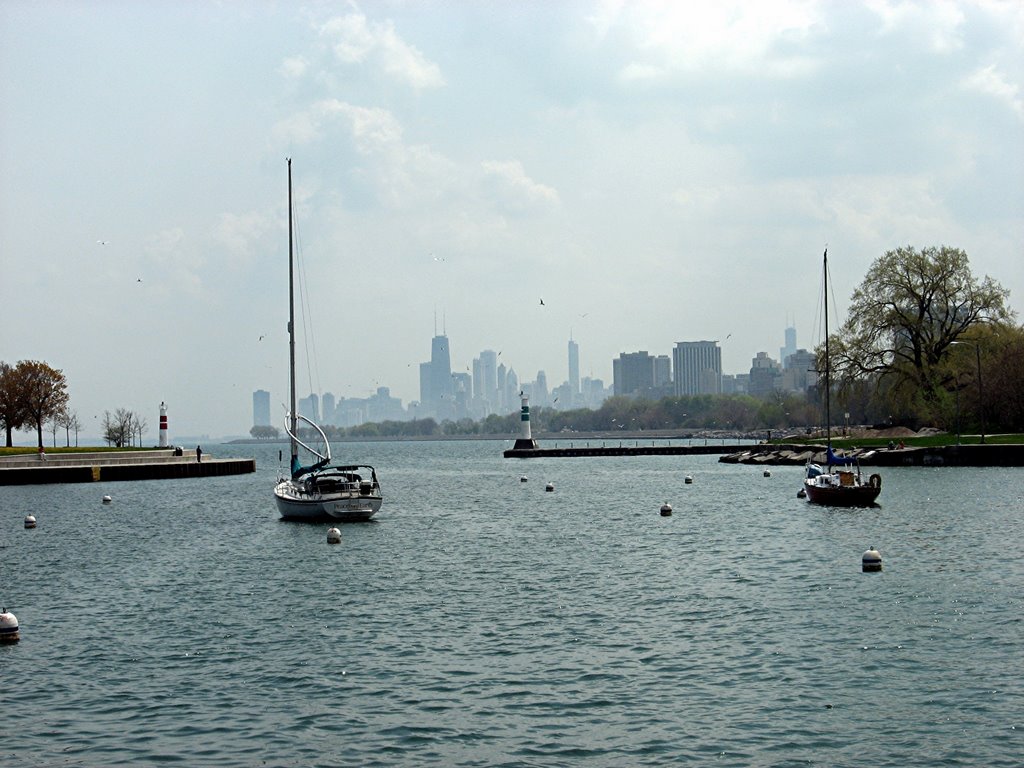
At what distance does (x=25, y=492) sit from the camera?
85625 mm

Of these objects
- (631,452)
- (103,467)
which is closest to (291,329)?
(103,467)

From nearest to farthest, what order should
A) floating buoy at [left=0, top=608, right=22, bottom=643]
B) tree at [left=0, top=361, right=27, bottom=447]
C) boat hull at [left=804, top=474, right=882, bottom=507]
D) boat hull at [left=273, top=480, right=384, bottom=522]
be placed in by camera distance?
1. floating buoy at [left=0, top=608, right=22, bottom=643]
2. boat hull at [left=273, top=480, right=384, bottom=522]
3. boat hull at [left=804, top=474, right=882, bottom=507]
4. tree at [left=0, top=361, right=27, bottom=447]

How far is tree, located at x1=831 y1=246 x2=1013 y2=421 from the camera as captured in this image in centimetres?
10688

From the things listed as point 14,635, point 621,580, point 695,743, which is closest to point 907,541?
point 621,580

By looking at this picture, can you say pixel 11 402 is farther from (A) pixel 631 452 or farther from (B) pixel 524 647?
(B) pixel 524 647

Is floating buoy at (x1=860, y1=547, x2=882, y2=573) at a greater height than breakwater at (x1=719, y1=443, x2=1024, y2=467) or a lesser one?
lesser

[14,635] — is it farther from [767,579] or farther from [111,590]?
[767,579]

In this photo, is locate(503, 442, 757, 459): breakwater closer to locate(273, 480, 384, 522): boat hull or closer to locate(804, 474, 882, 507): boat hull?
locate(804, 474, 882, 507): boat hull

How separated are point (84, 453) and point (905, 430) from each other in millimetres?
80651

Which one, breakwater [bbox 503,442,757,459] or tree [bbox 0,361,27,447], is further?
breakwater [bbox 503,442,757,459]

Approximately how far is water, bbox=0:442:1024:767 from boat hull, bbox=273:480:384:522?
9.41ft

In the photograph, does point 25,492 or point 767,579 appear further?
point 25,492

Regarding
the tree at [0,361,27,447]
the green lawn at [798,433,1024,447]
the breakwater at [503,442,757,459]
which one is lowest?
the breakwater at [503,442,757,459]

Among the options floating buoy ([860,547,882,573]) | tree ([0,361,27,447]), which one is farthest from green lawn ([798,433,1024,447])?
tree ([0,361,27,447])
